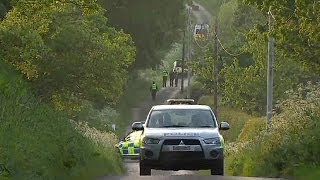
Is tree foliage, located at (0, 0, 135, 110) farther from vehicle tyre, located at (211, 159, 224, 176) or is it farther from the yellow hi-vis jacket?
vehicle tyre, located at (211, 159, 224, 176)

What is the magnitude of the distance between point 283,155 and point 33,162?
7.57m

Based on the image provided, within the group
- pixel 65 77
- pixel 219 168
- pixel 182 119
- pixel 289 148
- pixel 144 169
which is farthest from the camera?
pixel 65 77

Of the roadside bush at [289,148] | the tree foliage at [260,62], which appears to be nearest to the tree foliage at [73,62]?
the tree foliage at [260,62]

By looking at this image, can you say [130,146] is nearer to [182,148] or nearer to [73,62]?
[73,62]

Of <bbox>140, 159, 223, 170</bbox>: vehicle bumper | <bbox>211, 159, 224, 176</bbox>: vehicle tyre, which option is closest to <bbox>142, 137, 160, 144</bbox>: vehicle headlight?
<bbox>140, 159, 223, 170</bbox>: vehicle bumper

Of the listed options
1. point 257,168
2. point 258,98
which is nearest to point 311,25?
point 257,168

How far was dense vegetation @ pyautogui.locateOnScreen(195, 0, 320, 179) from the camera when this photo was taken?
64.0ft

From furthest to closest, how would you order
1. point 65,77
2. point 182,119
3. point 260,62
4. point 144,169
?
point 260,62
point 65,77
point 182,119
point 144,169

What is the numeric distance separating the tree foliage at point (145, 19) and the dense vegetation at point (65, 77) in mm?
69

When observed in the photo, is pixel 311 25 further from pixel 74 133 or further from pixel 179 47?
pixel 179 47

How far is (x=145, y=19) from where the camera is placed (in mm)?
61062

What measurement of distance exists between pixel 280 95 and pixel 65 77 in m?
24.7

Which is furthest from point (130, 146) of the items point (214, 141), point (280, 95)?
point (280, 95)

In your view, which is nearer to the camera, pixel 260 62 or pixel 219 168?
pixel 219 168
